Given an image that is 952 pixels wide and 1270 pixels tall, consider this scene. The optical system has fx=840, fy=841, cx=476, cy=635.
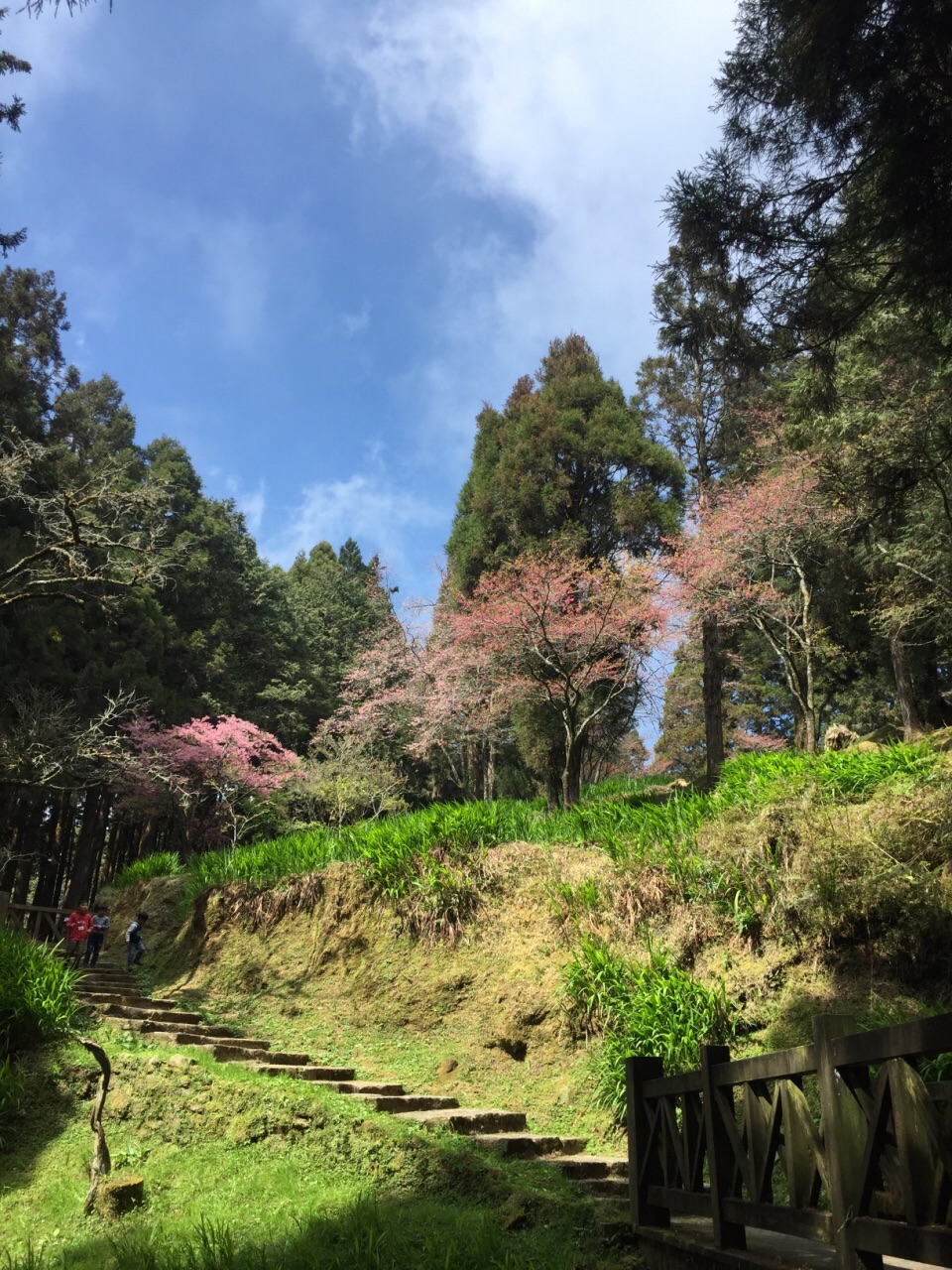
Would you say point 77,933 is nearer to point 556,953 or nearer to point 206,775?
point 556,953

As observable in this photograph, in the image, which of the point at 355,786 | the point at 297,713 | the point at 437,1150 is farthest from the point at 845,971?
the point at 297,713

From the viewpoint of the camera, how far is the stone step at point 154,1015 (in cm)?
901

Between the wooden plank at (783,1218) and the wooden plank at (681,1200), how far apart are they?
30cm

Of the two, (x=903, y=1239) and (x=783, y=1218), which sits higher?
(x=903, y=1239)

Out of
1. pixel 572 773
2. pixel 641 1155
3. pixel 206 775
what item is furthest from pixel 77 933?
pixel 641 1155

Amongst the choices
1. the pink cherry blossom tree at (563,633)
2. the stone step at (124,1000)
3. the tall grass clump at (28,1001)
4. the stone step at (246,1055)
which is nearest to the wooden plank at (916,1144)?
the tall grass clump at (28,1001)

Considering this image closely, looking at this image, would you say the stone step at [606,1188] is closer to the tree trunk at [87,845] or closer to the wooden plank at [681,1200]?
the wooden plank at [681,1200]

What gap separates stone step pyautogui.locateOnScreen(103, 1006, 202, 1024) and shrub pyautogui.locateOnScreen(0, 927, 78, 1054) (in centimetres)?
126

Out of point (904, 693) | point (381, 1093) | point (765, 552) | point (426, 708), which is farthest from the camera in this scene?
point (426, 708)

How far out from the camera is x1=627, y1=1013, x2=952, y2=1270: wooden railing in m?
2.13

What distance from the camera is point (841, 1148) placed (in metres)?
2.47

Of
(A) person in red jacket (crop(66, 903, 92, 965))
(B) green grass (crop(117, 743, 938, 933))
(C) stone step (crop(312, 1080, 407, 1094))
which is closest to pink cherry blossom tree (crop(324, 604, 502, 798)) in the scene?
(B) green grass (crop(117, 743, 938, 933))

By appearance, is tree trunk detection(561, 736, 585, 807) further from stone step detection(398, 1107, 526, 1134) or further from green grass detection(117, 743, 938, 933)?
stone step detection(398, 1107, 526, 1134)

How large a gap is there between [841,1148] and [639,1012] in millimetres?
5032
